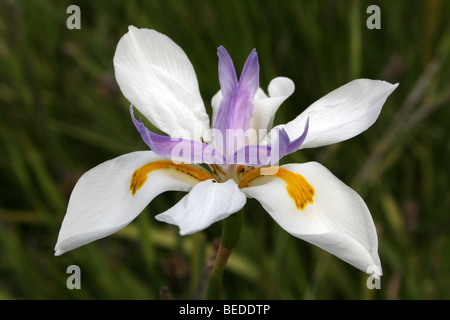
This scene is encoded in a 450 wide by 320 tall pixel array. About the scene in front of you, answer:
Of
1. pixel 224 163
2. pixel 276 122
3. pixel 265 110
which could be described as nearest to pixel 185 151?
pixel 224 163

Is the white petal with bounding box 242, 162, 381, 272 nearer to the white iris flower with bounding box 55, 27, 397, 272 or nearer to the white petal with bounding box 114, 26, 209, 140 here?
the white iris flower with bounding box 55, 27, 397, 272

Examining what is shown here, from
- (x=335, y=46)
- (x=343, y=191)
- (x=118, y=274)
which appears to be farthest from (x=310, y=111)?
(x=335, y=46)

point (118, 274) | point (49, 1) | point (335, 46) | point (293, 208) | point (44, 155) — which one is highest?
point (49, 1)

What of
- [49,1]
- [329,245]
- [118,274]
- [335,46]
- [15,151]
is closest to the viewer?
[329,245]

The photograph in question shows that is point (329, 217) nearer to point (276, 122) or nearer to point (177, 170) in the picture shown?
point (177, 170)

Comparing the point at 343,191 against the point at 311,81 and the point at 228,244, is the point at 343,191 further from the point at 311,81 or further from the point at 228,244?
the point at 311,81

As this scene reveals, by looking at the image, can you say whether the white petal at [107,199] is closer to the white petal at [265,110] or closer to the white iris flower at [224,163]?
the white iris flower at [224,163]

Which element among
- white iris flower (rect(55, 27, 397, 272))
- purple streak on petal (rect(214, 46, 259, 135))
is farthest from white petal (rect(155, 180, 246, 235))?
purple streak on petal (rect(214, 46, 259, 135))
